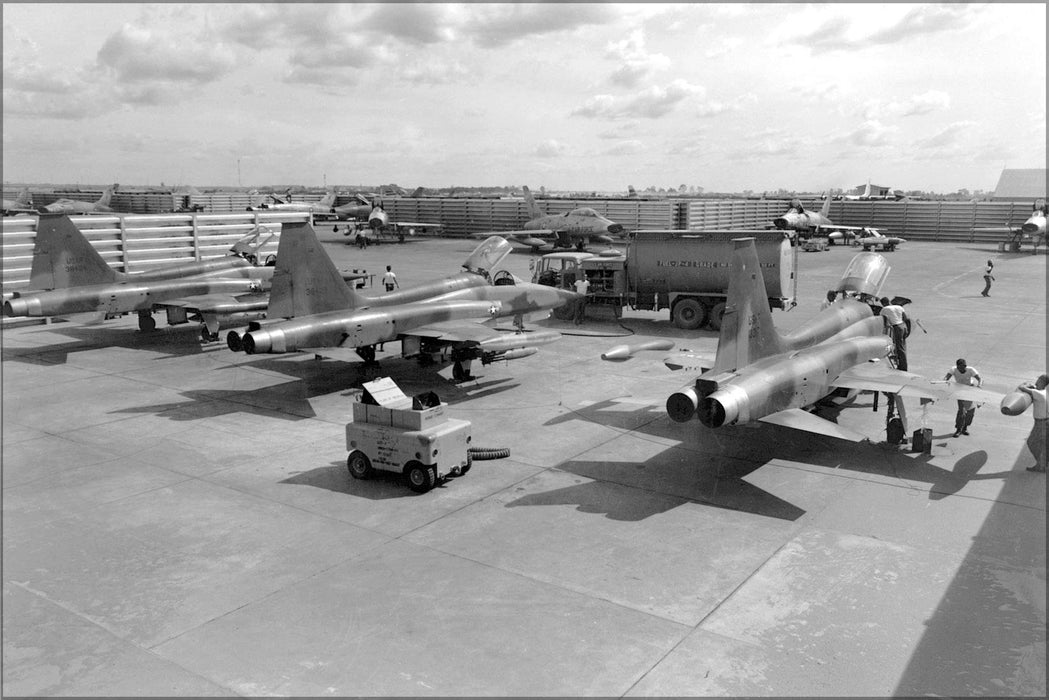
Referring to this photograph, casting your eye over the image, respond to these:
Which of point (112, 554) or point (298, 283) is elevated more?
point (298, 283)

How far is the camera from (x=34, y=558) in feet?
34.8

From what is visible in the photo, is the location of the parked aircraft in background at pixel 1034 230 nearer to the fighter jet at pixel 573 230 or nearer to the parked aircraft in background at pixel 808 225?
the parked aircraft in background at pixel 808 225

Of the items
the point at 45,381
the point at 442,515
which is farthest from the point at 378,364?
the point at 442,515

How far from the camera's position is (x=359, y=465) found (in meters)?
13.6

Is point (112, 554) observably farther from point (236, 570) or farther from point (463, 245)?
point (463, 245)

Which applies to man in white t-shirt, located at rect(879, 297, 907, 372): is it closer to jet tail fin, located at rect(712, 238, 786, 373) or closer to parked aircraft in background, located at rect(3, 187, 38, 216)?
jet tail fin, located at rect(712, 238, 786, 373)

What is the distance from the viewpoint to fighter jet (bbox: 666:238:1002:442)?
12297 mm

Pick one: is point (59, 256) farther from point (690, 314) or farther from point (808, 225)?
point (808, 225)

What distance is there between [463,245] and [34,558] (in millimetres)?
59278

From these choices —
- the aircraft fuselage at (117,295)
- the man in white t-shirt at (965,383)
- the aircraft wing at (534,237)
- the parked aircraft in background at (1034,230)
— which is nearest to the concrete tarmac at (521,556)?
the man in white t-shirt at (965,383)

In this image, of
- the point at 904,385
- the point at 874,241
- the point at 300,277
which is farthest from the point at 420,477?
the point at 874,241

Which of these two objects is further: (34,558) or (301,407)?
(301,407)

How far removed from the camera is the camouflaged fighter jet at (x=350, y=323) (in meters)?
18.6

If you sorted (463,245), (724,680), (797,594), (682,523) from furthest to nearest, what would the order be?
1. (463,245)
2. (682,523)
3. (797,594)
4. (724,680)
